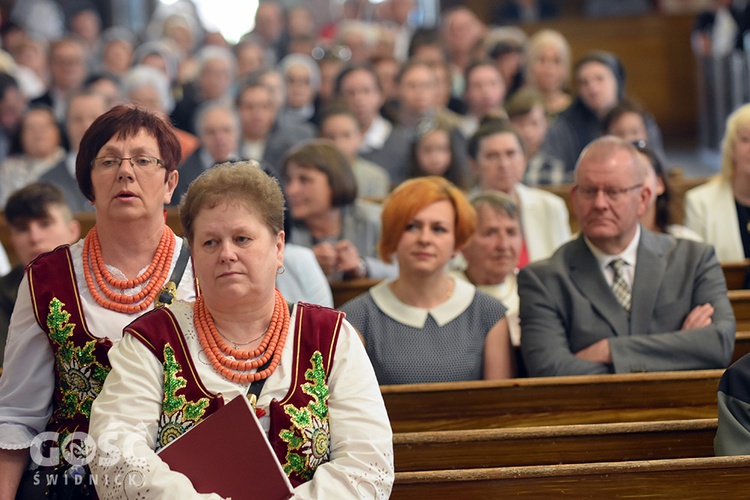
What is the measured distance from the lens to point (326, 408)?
2.29m

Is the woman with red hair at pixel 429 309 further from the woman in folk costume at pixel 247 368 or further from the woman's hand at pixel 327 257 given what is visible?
the woman in folk costume at pixel 247 368

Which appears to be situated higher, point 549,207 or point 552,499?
point 549,207

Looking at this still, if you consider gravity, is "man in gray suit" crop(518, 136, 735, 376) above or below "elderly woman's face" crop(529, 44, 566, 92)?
below

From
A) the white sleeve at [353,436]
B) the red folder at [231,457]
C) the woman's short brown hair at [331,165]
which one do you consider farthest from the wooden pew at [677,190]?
the red folder at [231,457]

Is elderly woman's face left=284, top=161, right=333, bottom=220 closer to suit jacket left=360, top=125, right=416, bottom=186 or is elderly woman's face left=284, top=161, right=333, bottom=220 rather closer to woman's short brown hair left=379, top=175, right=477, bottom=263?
woman's short brown hair left=379, top=175, right=477, bottom=263

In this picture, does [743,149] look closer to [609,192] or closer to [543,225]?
[543,225]

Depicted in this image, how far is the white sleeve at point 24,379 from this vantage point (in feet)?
7.83

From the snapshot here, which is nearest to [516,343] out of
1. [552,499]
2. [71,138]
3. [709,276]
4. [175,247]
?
[709,276]

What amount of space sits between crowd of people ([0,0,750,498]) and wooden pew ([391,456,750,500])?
0.27 metres

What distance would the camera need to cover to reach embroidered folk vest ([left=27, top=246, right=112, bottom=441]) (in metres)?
2.37

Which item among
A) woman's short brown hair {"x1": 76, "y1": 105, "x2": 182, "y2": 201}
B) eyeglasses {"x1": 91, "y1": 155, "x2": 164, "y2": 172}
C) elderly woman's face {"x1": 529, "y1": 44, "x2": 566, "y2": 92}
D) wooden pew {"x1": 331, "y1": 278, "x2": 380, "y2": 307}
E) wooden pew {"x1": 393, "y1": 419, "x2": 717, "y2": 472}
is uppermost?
elderly woman's face {"x1": 529, "y1": 44, "x2": 566, "y2": 92}

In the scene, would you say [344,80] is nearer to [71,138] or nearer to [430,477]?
[71,138]

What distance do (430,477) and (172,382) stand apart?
0.65 meters

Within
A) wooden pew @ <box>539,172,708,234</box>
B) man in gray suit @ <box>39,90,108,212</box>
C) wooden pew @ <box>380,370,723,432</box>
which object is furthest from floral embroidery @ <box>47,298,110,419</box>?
man in gray suit @ <box>39,90,108,212</box>
